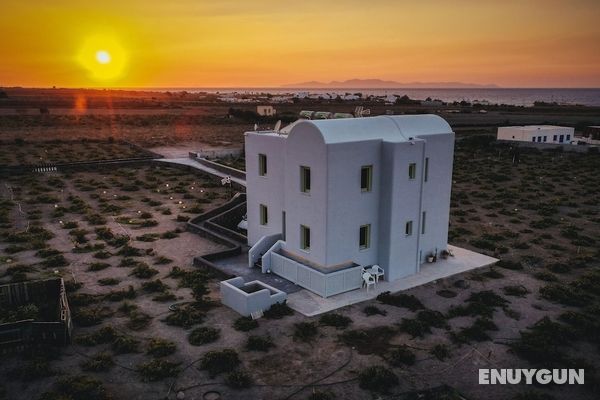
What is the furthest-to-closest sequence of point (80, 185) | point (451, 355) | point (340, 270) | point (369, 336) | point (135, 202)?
point (80, 185) → point (135, 202) → point (340, 270) → point (369, 336) → point (451, 355)

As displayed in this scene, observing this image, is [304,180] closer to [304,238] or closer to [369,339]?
[304,238]

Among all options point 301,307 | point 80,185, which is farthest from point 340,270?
point 80,185

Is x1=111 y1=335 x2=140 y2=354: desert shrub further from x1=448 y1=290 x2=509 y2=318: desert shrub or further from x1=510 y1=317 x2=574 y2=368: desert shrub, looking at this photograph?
x1=510 y1=317 x2=574 y2=368: desert shrub

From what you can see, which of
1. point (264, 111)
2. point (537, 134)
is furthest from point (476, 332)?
point (264, 111)

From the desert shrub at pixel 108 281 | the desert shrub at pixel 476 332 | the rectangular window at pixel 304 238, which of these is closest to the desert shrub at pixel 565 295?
the desert shrub at pixel 476 332

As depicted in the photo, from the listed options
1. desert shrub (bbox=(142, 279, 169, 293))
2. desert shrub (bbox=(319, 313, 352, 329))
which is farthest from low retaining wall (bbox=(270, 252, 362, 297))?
desert shrub (bbox=(142, 279, 169, 293))

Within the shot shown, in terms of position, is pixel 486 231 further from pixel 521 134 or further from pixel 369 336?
pixel 521 134
